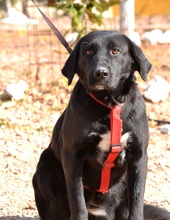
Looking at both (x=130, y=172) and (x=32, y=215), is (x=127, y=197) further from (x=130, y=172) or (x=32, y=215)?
(x=32, y=215)

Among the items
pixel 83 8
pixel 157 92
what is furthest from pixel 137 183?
pixel 83 8

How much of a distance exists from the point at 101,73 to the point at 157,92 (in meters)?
4.14

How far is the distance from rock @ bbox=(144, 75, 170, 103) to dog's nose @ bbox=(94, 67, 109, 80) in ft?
13.4

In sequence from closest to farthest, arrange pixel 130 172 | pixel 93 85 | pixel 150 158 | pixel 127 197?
pixel 93 85 < pixel 130 172 < pixel 127 197 < pixel 150 158

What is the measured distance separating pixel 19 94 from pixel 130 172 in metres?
3.77

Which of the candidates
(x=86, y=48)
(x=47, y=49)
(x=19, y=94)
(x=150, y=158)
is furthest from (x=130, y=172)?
(x=47, y=49)

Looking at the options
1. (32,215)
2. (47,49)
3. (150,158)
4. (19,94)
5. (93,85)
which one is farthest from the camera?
(47,49)

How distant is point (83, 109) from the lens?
157 inches

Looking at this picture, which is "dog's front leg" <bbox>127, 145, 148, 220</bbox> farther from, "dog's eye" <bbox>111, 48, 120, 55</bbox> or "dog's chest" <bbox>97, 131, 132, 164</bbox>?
"dog's eye" <bbox>111, 48, 120, 55</bbox>

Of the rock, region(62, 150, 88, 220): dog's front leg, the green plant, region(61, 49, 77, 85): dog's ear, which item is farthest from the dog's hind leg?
the green plant

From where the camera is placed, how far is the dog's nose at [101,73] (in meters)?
3.76

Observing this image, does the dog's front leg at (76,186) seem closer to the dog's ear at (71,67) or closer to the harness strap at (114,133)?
the harness strap at (114,133)

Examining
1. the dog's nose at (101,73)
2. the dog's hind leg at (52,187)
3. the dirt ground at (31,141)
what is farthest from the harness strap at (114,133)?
the dirt ground at (31,141)

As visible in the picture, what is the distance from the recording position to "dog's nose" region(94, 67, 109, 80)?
3.76 m
